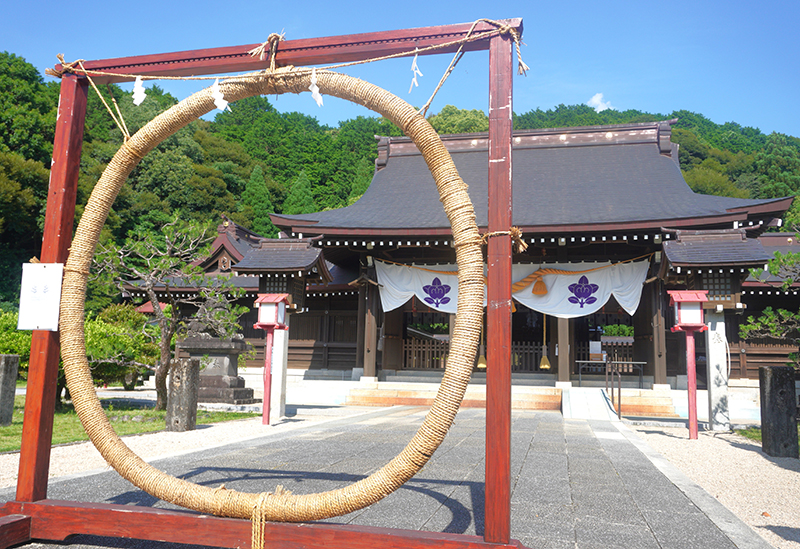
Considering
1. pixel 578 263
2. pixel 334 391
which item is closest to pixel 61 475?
pixel 334 391

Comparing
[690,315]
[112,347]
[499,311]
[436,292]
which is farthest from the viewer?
[436,292]

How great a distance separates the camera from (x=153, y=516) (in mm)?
2188

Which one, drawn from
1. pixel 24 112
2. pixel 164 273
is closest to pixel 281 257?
pixel 164 273

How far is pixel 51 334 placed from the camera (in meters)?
2.61

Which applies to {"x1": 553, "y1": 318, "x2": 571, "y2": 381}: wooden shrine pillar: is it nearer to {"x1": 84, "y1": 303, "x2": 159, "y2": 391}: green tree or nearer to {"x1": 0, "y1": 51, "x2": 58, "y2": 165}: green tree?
{"x1": 84, "y1": 303, "x2": 159, "y2": 391}: green tree

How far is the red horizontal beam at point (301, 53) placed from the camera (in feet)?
7.86

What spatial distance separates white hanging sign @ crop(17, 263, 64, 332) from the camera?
258 cm

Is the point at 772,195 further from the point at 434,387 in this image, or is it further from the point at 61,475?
the point at 61,475

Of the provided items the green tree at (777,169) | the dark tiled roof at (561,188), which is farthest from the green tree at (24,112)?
the green tree at (777,169)

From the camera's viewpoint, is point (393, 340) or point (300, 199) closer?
point (393, 340)

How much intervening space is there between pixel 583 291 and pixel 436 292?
11.4ft

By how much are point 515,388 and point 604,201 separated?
5.25 metres

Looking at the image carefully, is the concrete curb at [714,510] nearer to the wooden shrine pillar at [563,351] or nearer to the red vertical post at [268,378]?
the red vertical post at [268,378]

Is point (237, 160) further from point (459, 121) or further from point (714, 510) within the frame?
point (714, 510)
